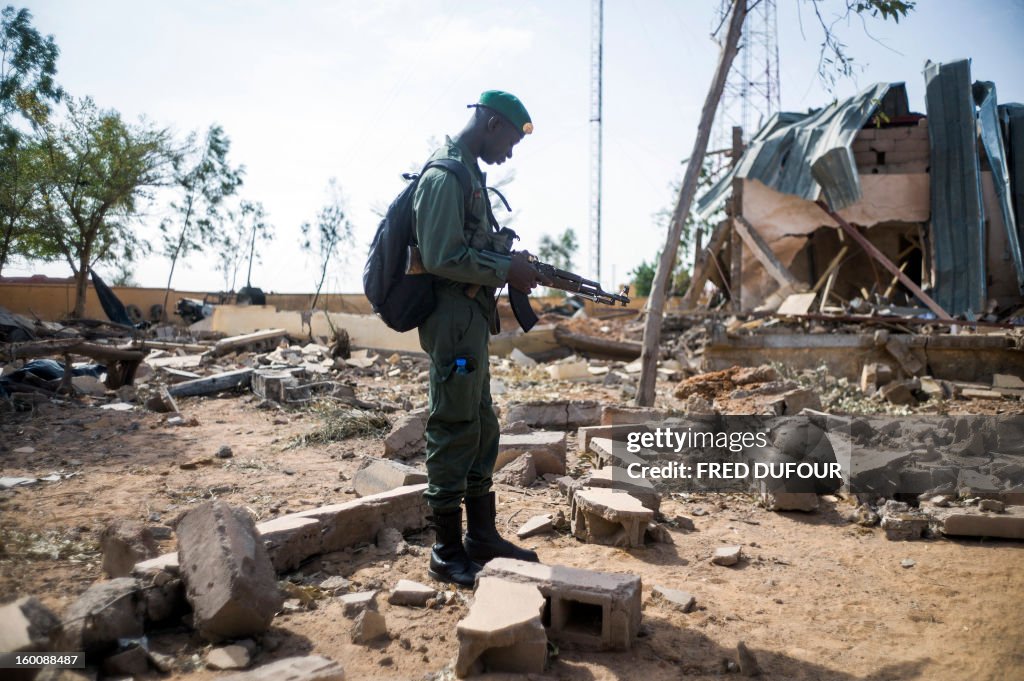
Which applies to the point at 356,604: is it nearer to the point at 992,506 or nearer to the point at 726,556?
the point at 726,556

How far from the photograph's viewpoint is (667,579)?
2.93 meters

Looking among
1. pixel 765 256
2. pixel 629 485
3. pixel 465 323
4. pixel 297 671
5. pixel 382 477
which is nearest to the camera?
pixel 297 671

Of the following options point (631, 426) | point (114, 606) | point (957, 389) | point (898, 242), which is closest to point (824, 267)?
point (898, 242)

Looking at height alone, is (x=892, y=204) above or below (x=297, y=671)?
above

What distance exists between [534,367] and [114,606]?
10.0 m

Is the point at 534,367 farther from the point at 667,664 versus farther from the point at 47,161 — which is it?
the point at 47,161

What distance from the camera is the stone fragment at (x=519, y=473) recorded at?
4.34 metres

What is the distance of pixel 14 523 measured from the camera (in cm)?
331

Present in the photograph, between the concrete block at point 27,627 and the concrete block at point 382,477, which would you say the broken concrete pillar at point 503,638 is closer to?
the concrete block at point 27,627

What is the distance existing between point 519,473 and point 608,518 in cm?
118

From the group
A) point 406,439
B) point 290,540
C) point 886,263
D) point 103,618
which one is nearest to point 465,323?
point 290,540

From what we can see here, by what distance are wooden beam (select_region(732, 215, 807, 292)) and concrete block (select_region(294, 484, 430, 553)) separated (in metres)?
9.41

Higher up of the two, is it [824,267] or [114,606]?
[824,267]

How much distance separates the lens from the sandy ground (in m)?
2.19
